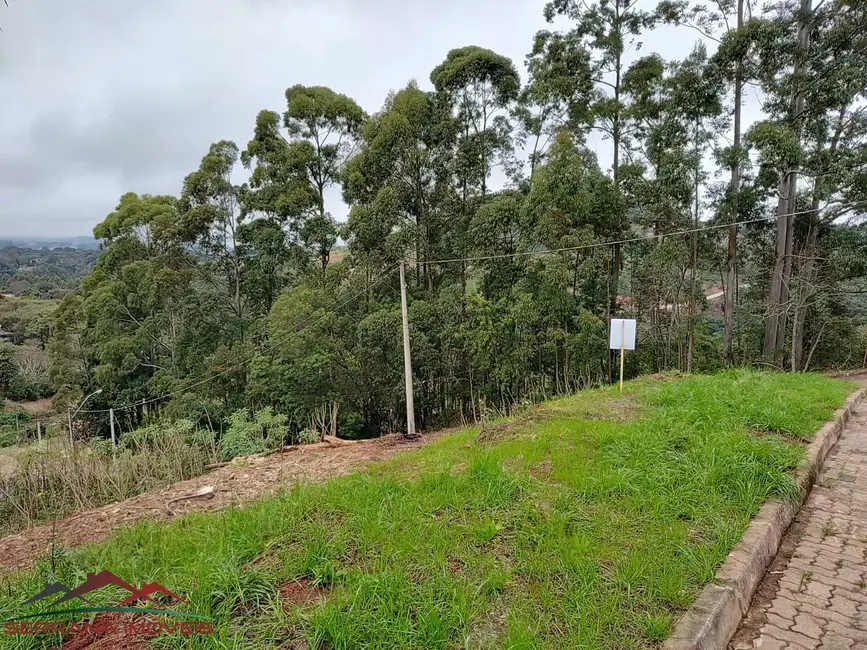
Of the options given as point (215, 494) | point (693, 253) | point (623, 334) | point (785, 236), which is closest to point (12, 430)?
point (215, 494)

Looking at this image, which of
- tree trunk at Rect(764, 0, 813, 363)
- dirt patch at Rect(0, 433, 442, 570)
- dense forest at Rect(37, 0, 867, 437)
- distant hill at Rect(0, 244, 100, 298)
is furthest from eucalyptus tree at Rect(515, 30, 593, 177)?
distant hill at Rect(0, 244, 100, 298)

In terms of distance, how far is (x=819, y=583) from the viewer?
87.6 inches

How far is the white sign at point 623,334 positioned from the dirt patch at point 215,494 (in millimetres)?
3144

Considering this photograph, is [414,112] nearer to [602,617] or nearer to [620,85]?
[620,85]

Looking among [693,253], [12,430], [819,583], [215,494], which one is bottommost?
[12,430]

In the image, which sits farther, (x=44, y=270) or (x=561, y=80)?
(x=44, y=270)

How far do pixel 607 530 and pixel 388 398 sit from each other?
10300 mm

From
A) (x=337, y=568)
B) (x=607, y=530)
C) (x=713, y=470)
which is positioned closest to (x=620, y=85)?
(x=713, y=470)

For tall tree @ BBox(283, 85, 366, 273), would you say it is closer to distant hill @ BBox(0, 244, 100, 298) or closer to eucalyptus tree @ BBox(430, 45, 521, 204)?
eucalyptus tree @ BBox(430, 45, 521, 204)

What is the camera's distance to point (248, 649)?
1.51 metres

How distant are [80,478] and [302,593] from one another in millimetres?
4016

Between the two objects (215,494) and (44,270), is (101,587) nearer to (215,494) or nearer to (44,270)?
(215,494)

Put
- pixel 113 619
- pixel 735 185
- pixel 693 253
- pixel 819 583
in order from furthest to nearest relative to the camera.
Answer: pixel 693 253
pixel 735 185
pixel 819 583
pixel 113 619

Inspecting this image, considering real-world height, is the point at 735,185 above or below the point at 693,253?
above
